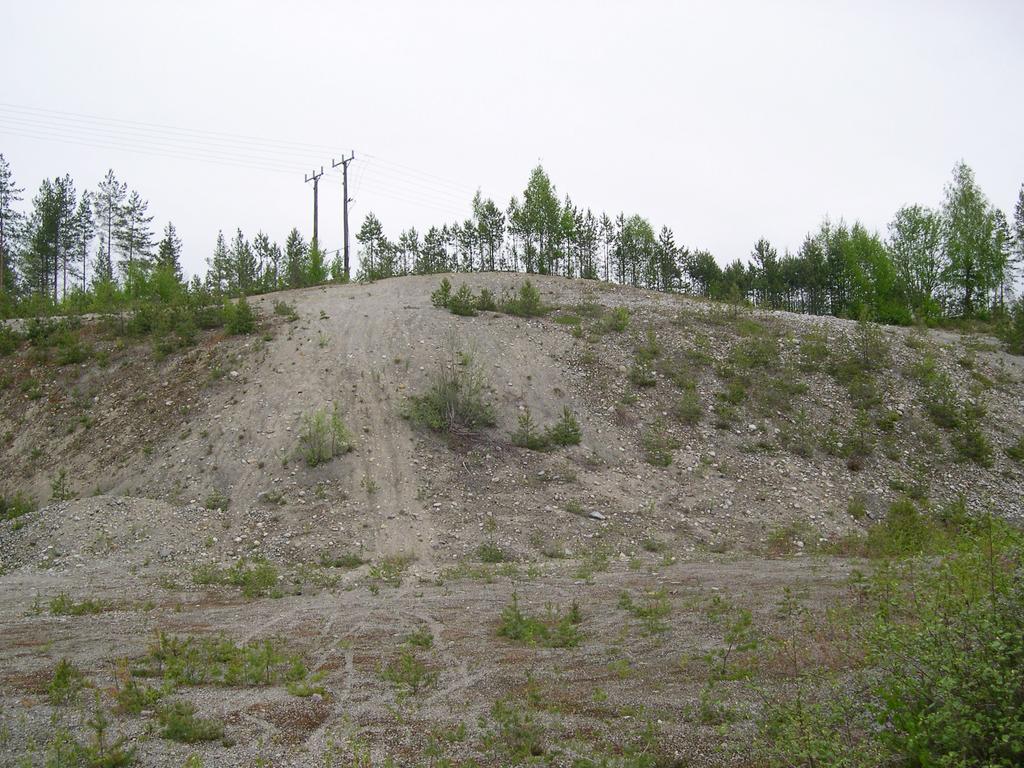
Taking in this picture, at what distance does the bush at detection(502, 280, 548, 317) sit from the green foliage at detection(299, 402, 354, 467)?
33.0 feet

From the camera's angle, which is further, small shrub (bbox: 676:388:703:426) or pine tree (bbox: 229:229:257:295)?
pine tree (bbox: 229:229:257:295)

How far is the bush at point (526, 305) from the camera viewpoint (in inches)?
1015

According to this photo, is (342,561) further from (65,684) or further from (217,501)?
(65,684)

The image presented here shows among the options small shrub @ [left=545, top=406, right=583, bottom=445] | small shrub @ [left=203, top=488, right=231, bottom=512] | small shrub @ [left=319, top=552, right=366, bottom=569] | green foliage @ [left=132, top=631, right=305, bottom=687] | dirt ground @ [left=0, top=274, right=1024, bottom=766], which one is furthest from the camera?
small shrub @ [left=545, top=406, right=583, bottom=445]

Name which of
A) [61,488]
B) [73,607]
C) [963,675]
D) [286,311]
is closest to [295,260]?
[286,311]

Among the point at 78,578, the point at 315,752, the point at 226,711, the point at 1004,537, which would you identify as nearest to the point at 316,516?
the point at 78,578

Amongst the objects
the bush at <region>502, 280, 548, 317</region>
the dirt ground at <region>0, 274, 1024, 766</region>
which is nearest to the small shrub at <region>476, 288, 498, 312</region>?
the bush at <region>502, 280, 548, 317</region>

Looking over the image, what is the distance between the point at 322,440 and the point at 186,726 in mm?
11411

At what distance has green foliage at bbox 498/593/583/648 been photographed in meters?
8.25

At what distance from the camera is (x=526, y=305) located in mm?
25938

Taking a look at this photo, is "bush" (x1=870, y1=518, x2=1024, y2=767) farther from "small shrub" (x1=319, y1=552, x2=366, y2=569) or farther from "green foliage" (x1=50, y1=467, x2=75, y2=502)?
"green foliage" (x1=50, y1=467, x2=75, y2=502)

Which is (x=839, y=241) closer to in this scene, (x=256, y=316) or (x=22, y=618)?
(x=256, y=316)

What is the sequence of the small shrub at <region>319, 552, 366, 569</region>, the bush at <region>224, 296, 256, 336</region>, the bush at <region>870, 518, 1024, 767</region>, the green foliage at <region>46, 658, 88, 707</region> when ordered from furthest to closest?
the bush at <region>224, 296, 256, 336</region>
the small shrub at <region>319, 552, 366, 569</region>
the green foliage at <region>46, 658, 88, 707</region>
the bush at <region>870, 518, 1024, 767</region>

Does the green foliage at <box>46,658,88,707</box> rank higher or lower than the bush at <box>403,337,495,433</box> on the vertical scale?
lower
